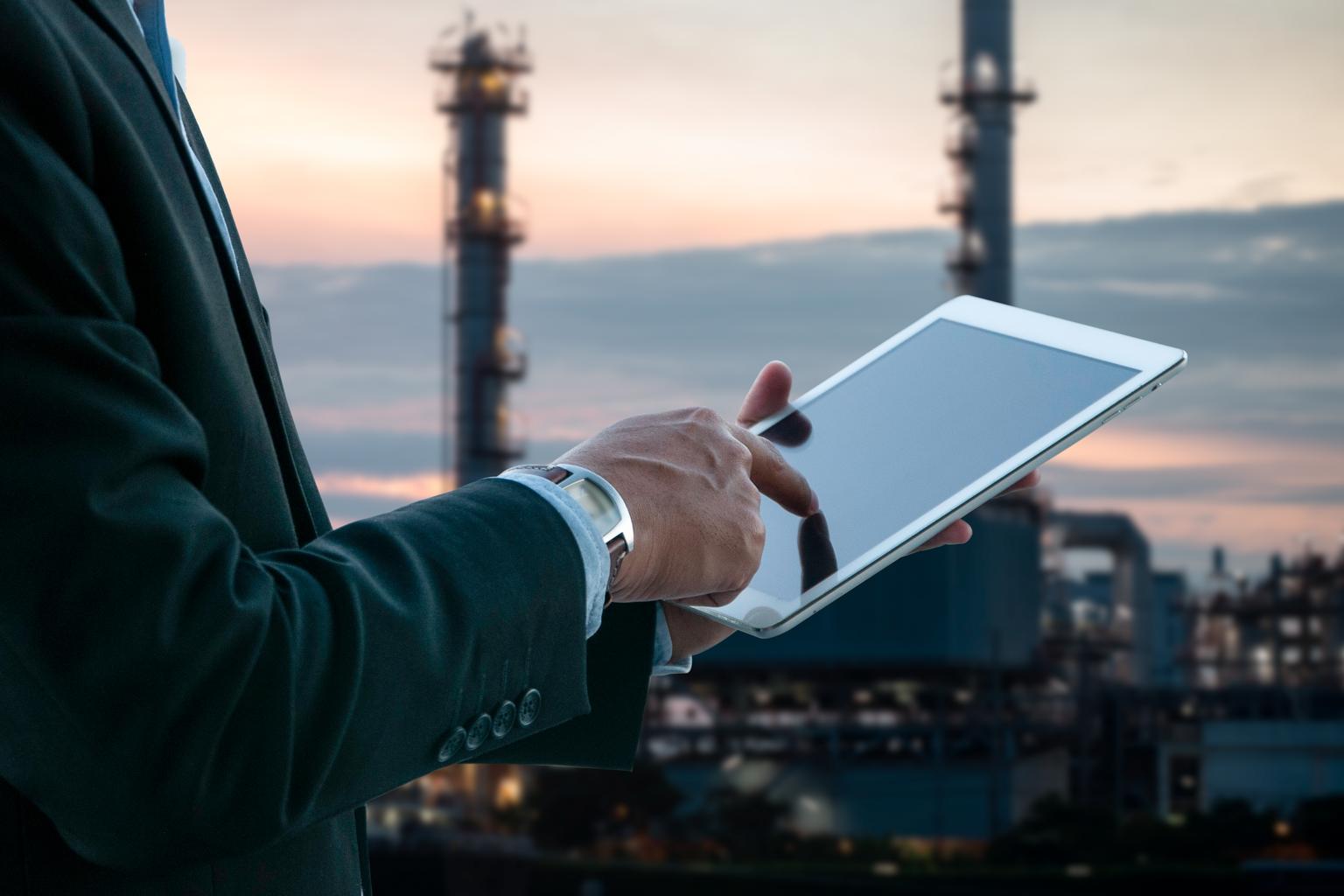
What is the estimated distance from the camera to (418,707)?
0.58 meters

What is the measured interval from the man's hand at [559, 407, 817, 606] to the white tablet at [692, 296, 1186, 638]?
22 centimetres

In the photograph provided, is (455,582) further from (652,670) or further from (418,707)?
(652,670)

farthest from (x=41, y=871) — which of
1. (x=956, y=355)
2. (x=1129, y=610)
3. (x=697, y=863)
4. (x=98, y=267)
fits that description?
(x=1129, y=610)

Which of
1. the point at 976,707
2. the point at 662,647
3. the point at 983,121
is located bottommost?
the point at 976,707

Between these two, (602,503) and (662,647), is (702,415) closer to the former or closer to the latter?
(602,503)

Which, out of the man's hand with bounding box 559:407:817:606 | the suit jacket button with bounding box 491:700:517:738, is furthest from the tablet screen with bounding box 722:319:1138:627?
the suit jacket button with bounding box 491:700:517:738

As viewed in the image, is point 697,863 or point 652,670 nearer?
point 652,670

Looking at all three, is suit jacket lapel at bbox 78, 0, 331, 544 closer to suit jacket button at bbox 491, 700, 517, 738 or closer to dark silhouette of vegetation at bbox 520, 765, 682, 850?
suit jacket button at bbox 491, 700, 517, 738

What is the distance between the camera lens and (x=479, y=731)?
624 mm

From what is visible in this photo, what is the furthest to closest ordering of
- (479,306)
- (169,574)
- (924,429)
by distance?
(479,306) < (924,429) < (169,574)

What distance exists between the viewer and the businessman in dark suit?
19.4 inches

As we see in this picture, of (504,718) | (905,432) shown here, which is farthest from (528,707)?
(905,432)

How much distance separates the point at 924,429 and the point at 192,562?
28.9 inches

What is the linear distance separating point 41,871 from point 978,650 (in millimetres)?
16875
